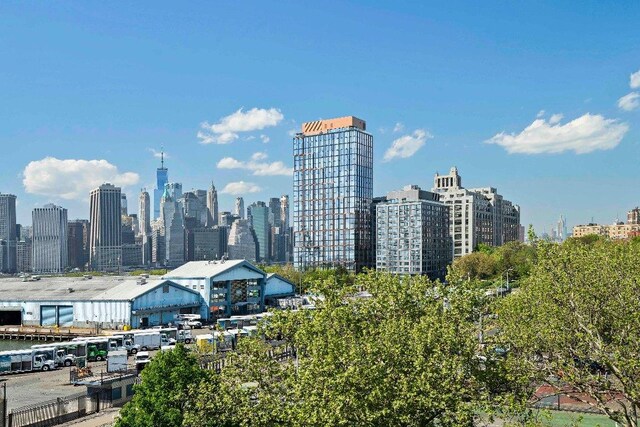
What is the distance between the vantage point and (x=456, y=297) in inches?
849

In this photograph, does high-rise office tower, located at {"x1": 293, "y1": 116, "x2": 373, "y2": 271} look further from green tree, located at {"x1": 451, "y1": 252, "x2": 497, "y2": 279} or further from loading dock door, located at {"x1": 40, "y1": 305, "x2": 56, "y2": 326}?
loading dock door, located at {"x1": 40, "y1": 305, "x2": 56, "y2": 326}

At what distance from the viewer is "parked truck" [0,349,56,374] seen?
162 ft

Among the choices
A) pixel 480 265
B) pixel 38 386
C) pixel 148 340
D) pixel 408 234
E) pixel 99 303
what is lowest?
pixel 38 386

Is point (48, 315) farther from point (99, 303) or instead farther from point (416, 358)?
point (416, 358)

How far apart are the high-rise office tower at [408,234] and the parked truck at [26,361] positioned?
93.5 m

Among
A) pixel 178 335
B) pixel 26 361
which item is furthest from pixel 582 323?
pixel 178 335

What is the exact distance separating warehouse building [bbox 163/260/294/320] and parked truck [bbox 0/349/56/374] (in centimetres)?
3183

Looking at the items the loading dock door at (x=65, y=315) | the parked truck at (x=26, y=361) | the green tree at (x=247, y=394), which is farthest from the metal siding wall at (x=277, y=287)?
the green tree at (x=247, y=394)

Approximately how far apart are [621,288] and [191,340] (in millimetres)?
47446

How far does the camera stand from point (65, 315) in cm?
7712

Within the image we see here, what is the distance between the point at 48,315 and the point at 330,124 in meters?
89.4

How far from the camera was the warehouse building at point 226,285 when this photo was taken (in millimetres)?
83625

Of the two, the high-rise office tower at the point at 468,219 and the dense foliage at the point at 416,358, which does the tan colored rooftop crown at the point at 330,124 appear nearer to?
the high-rise office tower at the point at 468,219

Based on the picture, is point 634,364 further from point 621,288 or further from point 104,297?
point 104,297
